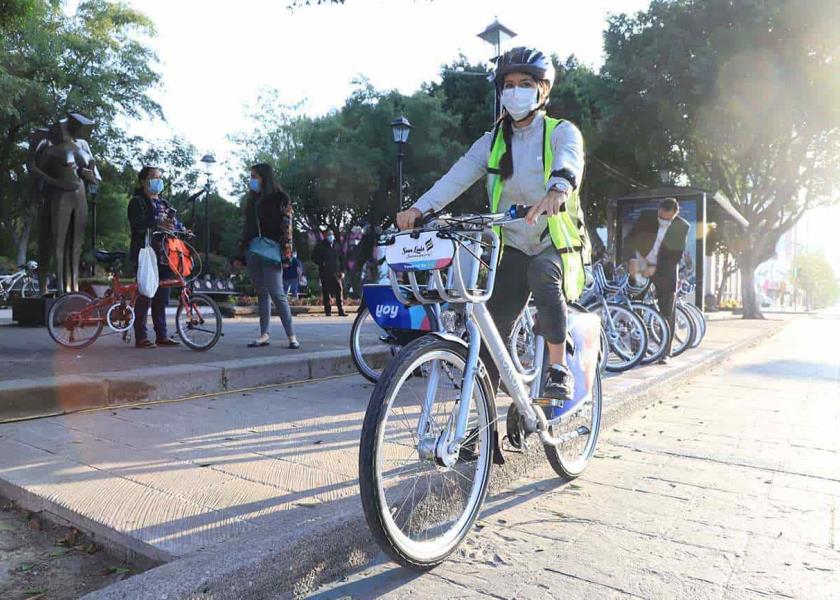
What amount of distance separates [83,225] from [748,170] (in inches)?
784

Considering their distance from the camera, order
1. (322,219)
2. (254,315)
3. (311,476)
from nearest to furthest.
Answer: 1. (311,476)
2. (254,315)
3. (322,219)

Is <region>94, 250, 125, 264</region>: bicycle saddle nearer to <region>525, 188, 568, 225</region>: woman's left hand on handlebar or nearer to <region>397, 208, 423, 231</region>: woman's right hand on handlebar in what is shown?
<region>397, 208, 423, 231</region>: woman's right hand on handlebar

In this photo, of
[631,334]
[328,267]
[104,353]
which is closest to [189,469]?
[104,353]

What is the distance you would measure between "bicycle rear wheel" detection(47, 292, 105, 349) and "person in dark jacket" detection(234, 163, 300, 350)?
154cm

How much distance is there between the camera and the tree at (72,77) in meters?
20.6

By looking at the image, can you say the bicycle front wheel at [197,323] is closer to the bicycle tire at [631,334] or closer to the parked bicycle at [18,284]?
the bicycle tire at [631,334]

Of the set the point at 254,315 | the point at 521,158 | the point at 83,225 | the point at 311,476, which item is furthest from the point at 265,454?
the point at 254,315

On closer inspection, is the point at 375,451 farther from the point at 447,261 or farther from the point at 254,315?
the point at 254,315

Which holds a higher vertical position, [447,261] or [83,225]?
[83,225]

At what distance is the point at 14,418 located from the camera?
396 centimetres

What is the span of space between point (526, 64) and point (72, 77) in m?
23.7

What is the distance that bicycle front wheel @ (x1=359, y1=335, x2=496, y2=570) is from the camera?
81.1 inches

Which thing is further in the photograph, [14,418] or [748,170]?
[748,170]

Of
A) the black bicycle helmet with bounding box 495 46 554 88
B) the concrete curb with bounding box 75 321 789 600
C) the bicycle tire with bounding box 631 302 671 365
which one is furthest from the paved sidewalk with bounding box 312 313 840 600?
the bicycle tire with bounding box 631 302 671 365
